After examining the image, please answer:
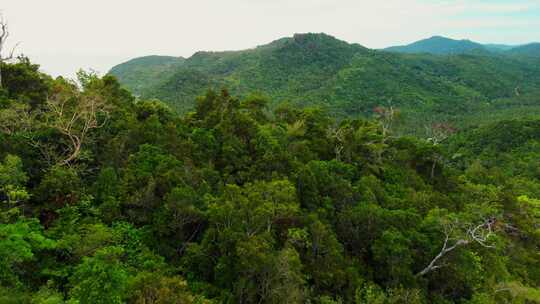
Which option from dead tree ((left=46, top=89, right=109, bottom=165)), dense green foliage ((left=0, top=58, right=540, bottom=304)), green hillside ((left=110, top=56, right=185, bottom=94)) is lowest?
dense green foliage ((left=0, top=58, right=540, bottom=304))

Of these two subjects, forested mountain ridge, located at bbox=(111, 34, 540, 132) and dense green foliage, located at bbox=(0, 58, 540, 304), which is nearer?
dense green foliage, located at bbox=(0, 58, 540, 304)

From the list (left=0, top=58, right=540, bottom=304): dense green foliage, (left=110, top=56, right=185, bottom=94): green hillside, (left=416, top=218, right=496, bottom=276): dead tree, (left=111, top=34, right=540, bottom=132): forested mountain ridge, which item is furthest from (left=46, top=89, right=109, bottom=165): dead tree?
(left=110, top=56, right=185, bottom=94): green hillside

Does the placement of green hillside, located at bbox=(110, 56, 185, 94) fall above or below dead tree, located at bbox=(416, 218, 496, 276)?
above

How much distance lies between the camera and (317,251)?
1554cm

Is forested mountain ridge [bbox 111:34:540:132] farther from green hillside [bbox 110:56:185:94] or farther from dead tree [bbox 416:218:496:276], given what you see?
dead tree [bbox 416:218:496:276]

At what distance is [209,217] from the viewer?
14.8 m

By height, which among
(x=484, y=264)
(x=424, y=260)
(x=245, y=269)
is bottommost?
(x=484, y=264)

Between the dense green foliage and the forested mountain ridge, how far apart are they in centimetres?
5446

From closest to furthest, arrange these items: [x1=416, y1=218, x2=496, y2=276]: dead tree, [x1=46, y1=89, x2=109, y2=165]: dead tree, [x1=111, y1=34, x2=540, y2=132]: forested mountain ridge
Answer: [x1=46, y1=89, x2=109, y2=165]: dead tree < [x1=416, y1=218, x2=496, y2=276]: dead tree < [x1=111, y1=34, x2=540, y2=132]: forested mountain ridge

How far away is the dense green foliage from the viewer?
11.6 meters

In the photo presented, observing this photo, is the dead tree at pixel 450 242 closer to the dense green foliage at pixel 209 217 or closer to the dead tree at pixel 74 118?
the dense green foliage at pixel 209 217

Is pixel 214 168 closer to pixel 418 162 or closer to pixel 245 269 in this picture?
pixel 245 269

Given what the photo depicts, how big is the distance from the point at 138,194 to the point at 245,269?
5.80m

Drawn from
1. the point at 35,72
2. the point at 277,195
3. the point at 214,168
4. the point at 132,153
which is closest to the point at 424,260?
the point at 277,195
